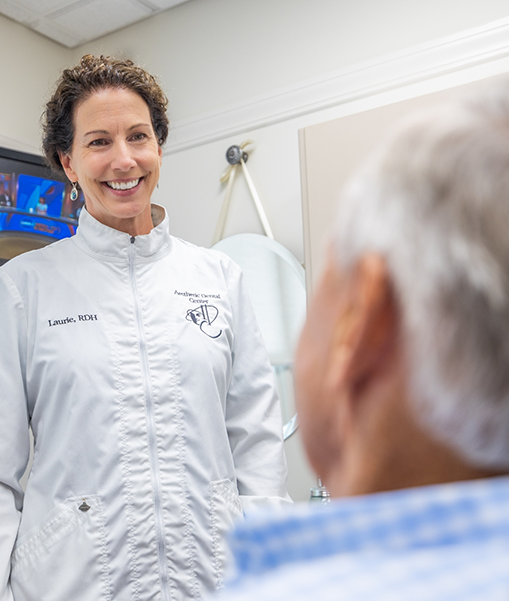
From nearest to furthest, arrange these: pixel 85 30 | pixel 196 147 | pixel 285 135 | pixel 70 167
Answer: pixel 70 167, pixel 285 135, pixel 196 147, pixel 85 30

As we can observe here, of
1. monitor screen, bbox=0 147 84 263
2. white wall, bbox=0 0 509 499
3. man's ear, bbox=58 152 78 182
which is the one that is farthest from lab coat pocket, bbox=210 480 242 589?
monitor screen, bbox=0 147 84 263

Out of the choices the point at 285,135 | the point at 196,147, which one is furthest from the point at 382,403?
the point at 196,147

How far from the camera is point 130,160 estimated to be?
142 centimetres

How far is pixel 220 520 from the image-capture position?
1.31 metres

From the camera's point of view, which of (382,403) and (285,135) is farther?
(285,135)

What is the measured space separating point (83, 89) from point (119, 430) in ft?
2.34

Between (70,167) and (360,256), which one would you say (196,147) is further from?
(360,256)

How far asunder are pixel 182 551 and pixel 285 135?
1.67 meters

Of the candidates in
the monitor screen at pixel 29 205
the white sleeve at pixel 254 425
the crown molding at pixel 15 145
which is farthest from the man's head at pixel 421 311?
the crown molding at pixel 15 145

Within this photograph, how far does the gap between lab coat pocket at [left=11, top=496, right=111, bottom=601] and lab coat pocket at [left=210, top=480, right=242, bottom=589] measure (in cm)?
21

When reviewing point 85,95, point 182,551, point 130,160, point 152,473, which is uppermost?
point 85,95

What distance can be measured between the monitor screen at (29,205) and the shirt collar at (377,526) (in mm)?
2319

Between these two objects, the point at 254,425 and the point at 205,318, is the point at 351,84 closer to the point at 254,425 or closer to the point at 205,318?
the point at 205,318

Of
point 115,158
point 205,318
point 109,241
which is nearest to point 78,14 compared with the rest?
point 115,158
